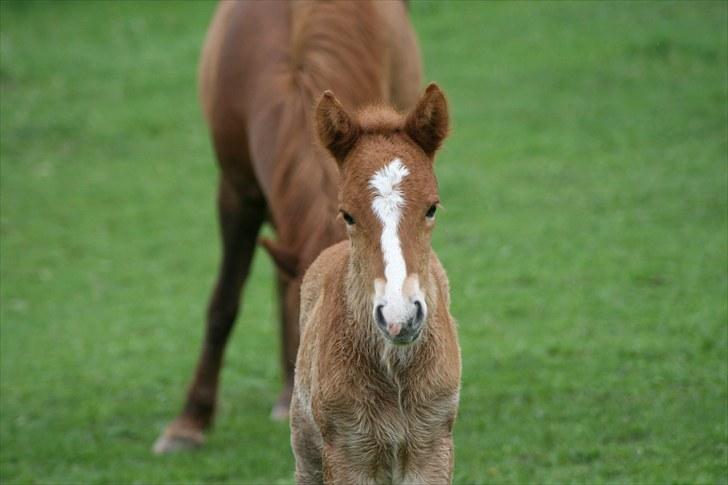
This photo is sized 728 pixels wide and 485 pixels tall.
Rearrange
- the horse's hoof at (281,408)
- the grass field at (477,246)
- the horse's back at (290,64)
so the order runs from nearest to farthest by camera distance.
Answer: the horse's back at (290,64)
the grass field at (477,246)
the horse's hoof at (281,408)

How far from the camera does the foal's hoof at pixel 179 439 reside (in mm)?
7465

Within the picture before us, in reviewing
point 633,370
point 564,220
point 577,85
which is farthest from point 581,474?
point 577,85

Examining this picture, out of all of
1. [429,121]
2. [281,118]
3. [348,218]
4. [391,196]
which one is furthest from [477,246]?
[391,196]

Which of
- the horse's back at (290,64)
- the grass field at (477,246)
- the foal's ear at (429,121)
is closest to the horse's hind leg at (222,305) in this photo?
the grass field at (477,246)

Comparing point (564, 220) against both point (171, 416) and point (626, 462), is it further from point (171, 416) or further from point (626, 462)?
point (626, 462)

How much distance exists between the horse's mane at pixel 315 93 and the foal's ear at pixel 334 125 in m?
1.22

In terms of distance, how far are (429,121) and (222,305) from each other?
3891mm

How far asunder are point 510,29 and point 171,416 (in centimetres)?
1156

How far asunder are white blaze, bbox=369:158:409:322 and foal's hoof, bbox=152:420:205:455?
3.98m

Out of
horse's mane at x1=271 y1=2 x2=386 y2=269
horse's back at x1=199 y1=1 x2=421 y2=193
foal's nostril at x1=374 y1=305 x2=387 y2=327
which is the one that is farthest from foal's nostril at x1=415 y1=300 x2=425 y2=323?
horse's back at x1=199 y1=1 x2=421 y2=193

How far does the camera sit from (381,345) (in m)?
4.19

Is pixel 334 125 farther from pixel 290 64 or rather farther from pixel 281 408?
pixel 281 408

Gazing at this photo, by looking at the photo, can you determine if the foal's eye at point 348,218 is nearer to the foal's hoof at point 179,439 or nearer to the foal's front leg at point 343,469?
the foal's front leg at point 343,469

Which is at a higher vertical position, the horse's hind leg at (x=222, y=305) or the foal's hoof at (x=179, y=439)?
the horse's hind leg at (x=222, y=305)
